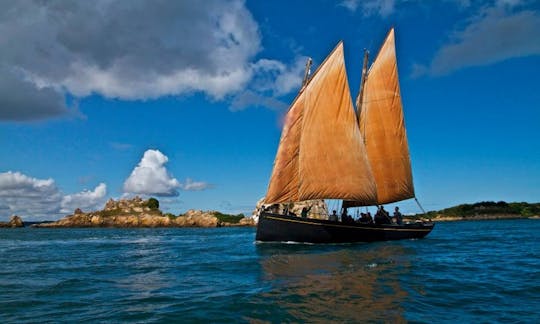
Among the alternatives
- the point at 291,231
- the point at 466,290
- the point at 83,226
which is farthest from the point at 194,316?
the point at 83,226

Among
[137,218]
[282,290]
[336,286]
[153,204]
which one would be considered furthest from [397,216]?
[153,204]

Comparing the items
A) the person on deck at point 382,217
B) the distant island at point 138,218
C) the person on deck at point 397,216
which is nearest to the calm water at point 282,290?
the person on deck at point 382,217

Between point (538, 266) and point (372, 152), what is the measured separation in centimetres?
2424

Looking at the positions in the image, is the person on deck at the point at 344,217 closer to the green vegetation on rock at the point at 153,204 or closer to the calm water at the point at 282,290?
the calm water at the point at 282,290

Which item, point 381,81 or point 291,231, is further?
point 381,81

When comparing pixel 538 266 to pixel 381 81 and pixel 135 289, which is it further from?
pixel 381 81

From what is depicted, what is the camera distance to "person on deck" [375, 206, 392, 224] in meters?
45.1

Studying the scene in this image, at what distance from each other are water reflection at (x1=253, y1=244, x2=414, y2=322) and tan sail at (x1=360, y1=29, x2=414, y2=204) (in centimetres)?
1875

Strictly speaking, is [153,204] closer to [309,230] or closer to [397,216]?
[397,216]

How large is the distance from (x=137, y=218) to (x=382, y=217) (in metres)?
112

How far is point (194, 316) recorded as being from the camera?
12.8m

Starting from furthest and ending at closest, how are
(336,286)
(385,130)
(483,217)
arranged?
(483,217)
(385,130)
(336,286)

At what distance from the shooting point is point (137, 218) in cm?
14238

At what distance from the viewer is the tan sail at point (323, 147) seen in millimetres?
40344
